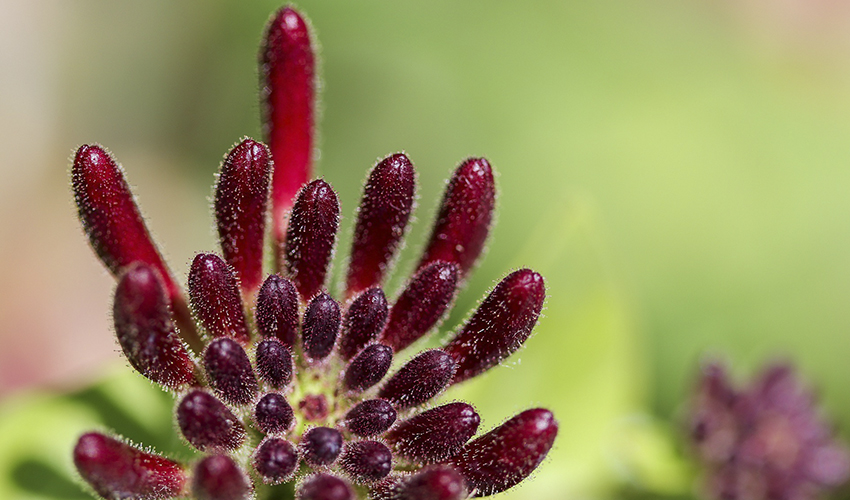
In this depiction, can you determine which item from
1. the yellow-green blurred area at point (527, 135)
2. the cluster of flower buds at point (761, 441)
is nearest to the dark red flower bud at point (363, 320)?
the cluster of flower buds at point (761, 441)

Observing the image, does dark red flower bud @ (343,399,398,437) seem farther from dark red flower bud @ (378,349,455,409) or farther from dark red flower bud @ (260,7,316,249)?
dark red flower bud @ (260,7,316,249)

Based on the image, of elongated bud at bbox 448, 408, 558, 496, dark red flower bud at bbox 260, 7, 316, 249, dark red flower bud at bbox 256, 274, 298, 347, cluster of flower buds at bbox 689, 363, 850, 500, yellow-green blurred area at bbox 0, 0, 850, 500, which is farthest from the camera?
yellow-green blurred area at bbox 0, 0, 850, 500

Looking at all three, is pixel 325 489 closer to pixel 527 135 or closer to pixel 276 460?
pixel 276 460

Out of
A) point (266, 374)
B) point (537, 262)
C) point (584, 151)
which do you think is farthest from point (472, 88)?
point (266, 374)

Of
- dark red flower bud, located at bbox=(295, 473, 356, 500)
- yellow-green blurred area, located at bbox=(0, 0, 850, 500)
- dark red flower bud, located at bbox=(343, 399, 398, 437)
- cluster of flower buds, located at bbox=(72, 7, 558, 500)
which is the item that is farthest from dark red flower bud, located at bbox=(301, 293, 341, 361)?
yellow-green blurred area, located at bbox=(0, 0, 850, 500)

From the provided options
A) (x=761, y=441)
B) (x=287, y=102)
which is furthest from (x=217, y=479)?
(x=761, y=441)
